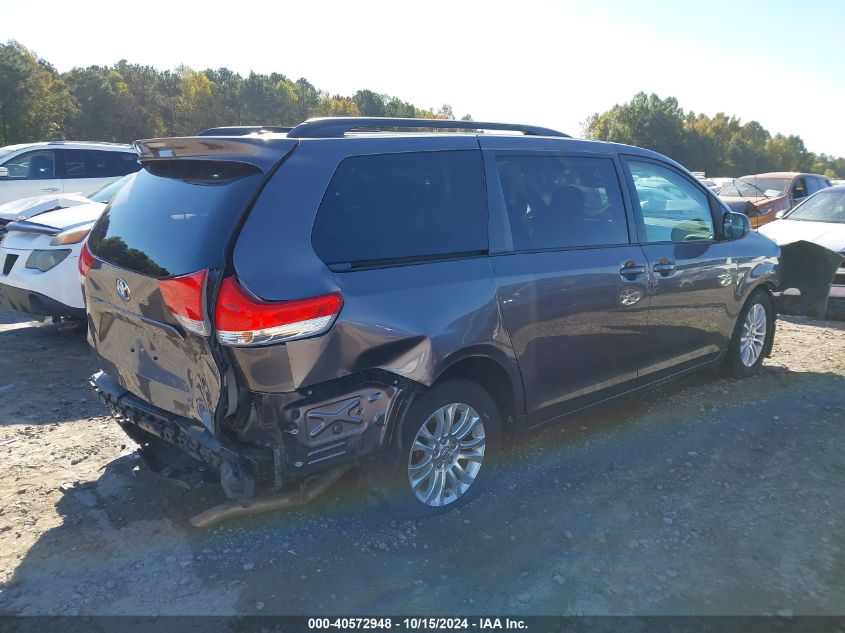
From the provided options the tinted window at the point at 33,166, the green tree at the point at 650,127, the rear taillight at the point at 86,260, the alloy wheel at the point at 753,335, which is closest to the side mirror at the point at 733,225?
the alloy wheel at the point at 753,335

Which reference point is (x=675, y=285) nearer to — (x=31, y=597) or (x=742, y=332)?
(x=742, y=332)

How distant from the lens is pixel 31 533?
10.8 feet

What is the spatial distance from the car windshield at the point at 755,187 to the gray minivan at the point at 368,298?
13132mm

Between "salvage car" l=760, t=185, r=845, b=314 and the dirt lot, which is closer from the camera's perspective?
the dirt lot

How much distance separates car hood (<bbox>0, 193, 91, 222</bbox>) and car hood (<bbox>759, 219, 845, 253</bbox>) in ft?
26.0

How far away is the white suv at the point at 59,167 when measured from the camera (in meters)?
10.8

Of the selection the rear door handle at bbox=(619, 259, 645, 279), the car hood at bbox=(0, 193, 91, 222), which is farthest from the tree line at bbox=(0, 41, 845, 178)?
the rear door handle at bbox=(619, 259, 645, 279)

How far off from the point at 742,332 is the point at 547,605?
11.8 feet

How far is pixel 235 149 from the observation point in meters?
2.98

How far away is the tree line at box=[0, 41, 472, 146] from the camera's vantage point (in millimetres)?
39062

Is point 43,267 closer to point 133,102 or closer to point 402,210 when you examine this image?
point 402,210

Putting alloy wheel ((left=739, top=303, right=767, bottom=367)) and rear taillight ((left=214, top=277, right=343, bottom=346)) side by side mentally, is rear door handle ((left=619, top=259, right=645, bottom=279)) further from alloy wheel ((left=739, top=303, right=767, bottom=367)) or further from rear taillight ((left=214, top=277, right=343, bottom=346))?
rear taillight ((left=214, top=277, right=343, bottom=346))

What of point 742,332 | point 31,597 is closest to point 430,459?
point 31,597

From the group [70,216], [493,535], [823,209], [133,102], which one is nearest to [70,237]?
[70,216]
